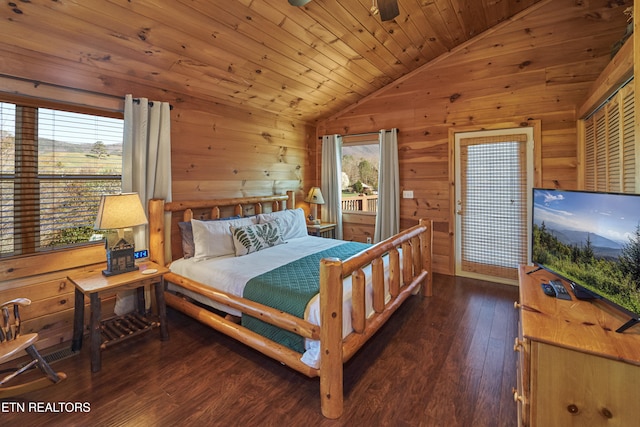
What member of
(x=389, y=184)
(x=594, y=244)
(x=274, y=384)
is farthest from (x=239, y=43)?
(x=594, y=244)

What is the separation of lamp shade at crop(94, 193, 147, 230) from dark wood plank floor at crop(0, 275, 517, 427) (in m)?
1.00

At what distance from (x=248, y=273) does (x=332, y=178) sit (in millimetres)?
2818

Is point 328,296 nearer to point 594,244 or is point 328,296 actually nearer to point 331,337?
point 331,337

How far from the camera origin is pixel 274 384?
201 cm

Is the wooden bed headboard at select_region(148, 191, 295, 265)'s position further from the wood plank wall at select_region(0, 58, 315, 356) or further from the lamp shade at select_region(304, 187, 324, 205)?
the lamp shade at select_region(304, 187, 324, 205)

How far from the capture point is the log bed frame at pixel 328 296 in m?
1.71

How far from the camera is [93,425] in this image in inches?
65.2

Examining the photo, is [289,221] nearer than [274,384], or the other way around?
[274,384]

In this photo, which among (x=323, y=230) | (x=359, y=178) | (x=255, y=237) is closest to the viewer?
(x=255, y=237)

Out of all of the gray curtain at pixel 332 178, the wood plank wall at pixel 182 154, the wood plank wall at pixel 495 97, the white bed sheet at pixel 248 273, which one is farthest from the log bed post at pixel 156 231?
the wood plank wall at pixel 495 97

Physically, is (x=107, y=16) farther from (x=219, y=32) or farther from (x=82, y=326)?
(x=82, y=326)

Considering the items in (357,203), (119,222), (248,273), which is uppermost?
(357,203)

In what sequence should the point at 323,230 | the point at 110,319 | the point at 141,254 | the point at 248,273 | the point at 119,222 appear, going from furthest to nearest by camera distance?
the point at 323,230 → the point at 141,254 → the point at 110,319 → the point at 248,273 → the point at 119,222

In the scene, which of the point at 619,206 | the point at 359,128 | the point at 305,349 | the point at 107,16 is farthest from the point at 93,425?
the point at 359,128
